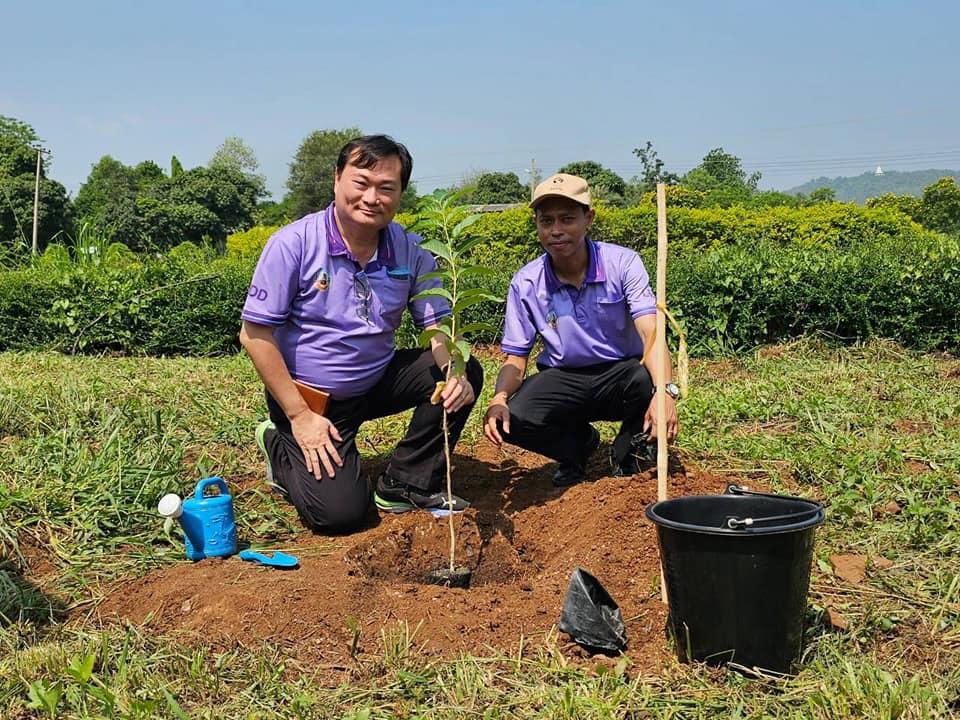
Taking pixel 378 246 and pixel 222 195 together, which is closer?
pixel 378 246

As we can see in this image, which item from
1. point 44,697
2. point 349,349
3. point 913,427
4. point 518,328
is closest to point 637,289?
point 518,328

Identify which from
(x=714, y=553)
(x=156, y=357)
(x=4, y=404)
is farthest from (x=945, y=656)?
(x=156, y=357)

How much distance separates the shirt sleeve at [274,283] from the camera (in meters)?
3.37

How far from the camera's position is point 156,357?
811cm

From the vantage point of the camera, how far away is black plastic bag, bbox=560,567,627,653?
8.18 feet

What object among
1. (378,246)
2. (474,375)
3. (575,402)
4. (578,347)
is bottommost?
(575,402)

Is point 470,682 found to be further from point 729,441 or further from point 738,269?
point 738,269

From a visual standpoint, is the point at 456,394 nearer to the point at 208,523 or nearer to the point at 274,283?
the point at 274,283

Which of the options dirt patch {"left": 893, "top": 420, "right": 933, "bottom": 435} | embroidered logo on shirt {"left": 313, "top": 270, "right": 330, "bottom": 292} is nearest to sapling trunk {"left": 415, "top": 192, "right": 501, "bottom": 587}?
embroidered logo on shirt {"left": 313, "top": 270, "right": 330, "bottom": 292}

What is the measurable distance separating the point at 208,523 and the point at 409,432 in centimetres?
97

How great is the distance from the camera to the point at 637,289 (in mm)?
3641

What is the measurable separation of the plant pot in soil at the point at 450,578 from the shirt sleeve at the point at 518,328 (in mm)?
1061

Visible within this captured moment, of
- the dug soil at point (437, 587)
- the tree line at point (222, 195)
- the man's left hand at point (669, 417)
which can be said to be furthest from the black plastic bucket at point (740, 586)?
the tree line at point (222, 195)

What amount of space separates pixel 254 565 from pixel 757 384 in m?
3.68
